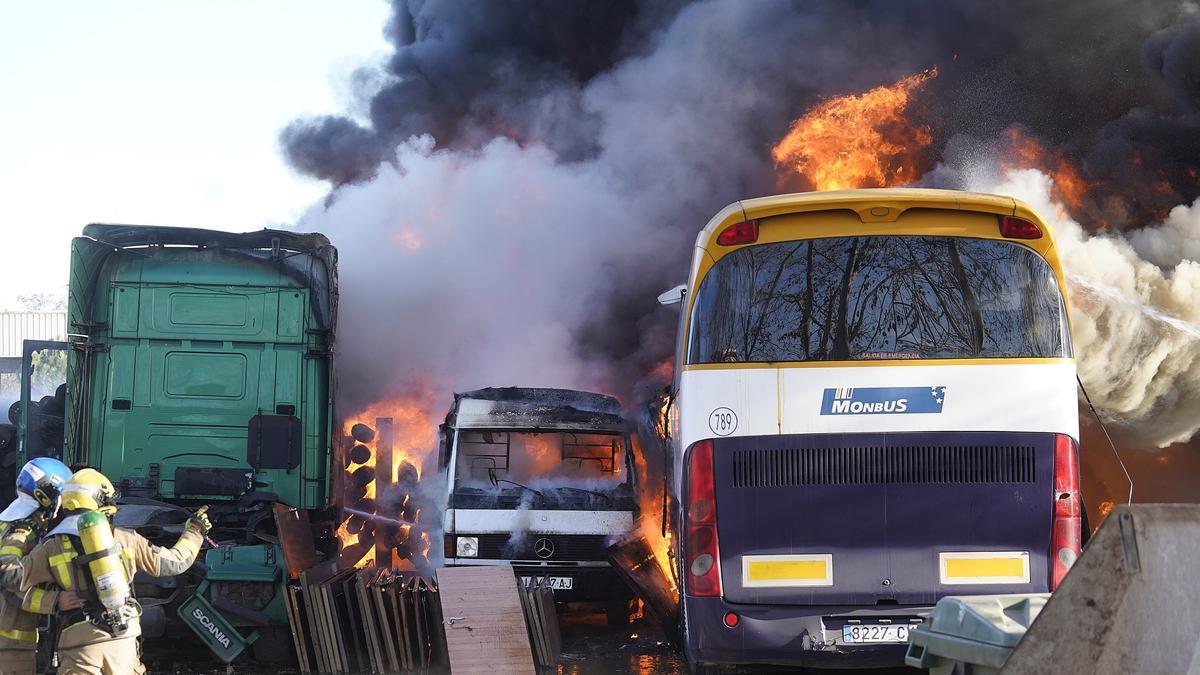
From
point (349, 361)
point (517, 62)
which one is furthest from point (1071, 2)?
point (349, 361)

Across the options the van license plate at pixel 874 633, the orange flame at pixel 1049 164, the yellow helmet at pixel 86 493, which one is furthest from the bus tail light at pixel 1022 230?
the orange flame at pixel 1049 164

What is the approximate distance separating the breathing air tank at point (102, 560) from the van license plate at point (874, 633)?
3919 millimetres

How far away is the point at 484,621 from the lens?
9.16 meters

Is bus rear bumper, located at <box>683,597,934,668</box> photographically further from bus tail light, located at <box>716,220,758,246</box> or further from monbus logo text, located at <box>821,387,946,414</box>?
bus tail light, located at <box>716,220,758,246</box>

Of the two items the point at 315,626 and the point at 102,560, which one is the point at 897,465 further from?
the point at 315,626

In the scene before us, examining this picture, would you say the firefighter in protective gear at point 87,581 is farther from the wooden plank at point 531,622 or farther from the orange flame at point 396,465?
the orange flame at point 396,465

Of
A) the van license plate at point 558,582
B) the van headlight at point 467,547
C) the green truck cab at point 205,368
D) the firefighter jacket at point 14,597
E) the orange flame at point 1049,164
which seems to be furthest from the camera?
the orange flame at point 1049,164

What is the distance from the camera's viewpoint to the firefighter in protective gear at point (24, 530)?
6219mm

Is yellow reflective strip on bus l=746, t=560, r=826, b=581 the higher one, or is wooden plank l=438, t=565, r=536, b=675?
yellow reflective strip on bus l=746, t=560, r=826, b=581

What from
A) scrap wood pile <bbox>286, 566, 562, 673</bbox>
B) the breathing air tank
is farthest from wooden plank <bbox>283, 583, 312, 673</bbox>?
the breathing air tank

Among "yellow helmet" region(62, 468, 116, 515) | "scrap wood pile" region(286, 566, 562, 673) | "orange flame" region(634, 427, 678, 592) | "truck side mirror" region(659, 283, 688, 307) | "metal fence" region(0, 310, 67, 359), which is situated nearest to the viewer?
"yellow helmet" region(62, 468, 116, 515)

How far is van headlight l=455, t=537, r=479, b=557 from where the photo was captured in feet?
35.4

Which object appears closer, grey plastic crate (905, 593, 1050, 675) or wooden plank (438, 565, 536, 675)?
grey plastic crate (905, 593, 1050, 675)

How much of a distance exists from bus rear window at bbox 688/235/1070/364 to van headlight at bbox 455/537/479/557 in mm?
4306
